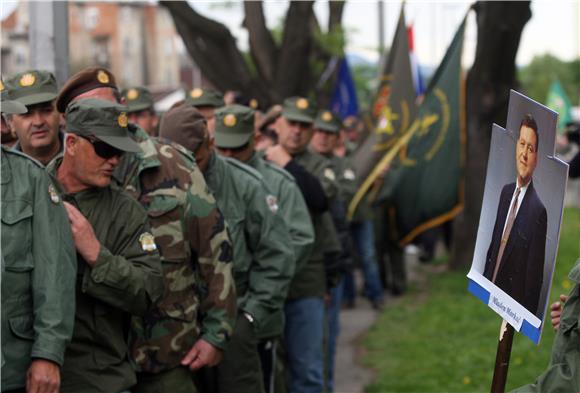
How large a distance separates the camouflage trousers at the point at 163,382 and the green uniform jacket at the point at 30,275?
2.92 ft

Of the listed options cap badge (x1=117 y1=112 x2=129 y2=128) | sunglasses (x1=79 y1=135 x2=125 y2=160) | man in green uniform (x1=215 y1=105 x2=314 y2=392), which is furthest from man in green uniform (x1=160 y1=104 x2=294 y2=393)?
sunglasses (x1=79 y1=135 x2=125 y2=160)

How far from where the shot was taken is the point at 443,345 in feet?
33.2

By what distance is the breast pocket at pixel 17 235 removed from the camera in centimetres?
409

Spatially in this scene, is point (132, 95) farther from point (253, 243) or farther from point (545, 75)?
point (545, 75)

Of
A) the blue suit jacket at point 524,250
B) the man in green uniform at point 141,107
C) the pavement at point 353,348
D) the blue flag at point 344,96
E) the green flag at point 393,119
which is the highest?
the blue suit jacket at point 524,250

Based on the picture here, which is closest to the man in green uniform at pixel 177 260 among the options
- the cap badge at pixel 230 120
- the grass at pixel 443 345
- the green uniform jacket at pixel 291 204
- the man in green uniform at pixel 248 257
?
the man in green uniform at pixel 248 257

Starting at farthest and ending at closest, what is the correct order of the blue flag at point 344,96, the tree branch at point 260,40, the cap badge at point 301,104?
the blue flag at point 344,96
the tree branch at point 260,40
the cap badge at point 301,104

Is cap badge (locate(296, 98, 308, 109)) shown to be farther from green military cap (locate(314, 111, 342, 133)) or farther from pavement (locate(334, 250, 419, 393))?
pavement (locate(334, 250, 419, 393))

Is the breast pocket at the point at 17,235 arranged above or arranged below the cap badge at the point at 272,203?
above

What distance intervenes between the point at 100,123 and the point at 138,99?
13.4 feet

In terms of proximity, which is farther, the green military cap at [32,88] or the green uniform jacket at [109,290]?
the green military cap at [32,88]

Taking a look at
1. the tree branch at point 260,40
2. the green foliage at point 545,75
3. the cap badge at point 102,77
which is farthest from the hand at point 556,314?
the green foliage at point 545,75

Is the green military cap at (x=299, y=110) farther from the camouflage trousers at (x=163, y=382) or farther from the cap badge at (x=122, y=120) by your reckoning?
the cap badge at (x=122, y=120)

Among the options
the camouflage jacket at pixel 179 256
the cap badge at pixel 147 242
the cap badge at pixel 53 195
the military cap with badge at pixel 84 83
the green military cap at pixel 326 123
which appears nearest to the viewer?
the cap badge at pixel 53 195
